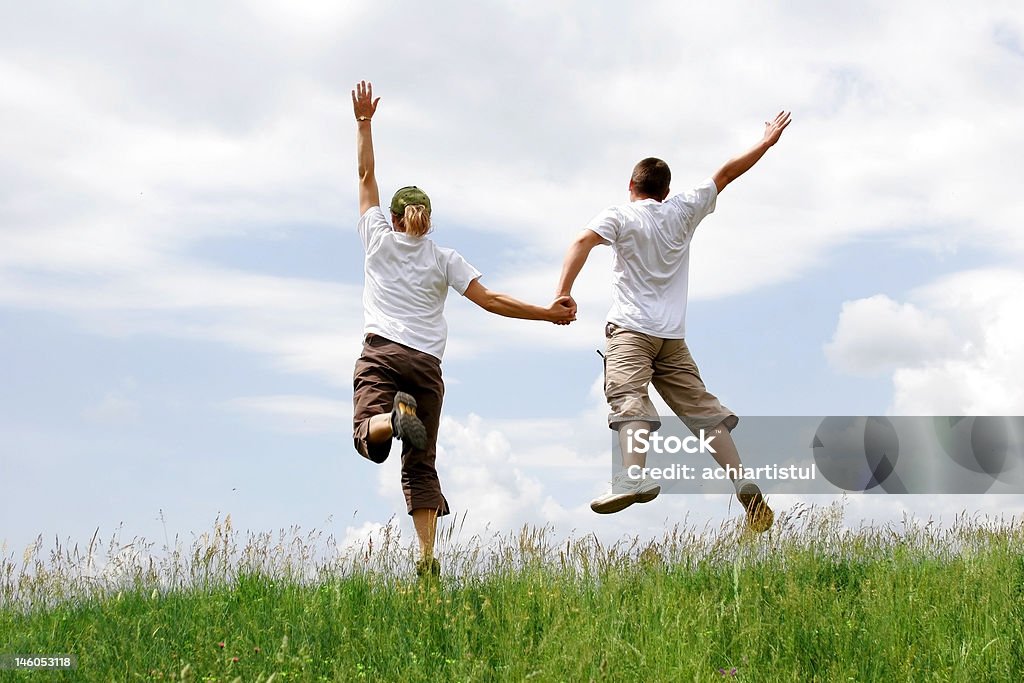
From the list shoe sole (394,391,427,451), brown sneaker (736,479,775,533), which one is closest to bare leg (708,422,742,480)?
brown sneaker (736,479,775,533)

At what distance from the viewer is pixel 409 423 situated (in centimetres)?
681

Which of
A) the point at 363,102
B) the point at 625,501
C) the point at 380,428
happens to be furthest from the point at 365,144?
the point at 625,501

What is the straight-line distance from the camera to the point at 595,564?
7.43 meters

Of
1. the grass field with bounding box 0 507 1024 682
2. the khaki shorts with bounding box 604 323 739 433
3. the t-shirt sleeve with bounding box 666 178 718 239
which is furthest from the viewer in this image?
the t-shirt sleeve with bounding box 666 178 718 239

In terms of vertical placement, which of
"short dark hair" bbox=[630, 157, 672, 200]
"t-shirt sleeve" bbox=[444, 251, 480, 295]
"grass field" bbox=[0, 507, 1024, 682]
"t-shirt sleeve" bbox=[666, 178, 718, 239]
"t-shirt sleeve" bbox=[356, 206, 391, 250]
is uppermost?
"short dark hair" bbox=[630, 157, 672, 200]

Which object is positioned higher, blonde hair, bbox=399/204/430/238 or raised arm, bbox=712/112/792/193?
raised arm, bbox=712/112/792/193

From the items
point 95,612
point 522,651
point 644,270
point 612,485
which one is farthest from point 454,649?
point 644,270

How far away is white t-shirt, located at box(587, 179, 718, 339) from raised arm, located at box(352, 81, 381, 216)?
5.44 ft

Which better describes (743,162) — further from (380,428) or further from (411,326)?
(380,428)

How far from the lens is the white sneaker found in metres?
7.69

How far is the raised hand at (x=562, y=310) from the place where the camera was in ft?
25.3

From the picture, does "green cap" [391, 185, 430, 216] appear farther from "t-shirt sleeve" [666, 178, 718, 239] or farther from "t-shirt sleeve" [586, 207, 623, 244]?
"t-shirt sleeve" [666, 178, 718, 239]

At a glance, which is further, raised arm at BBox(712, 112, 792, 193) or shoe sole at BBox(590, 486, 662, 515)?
raised arm at BBox(712, 112, 792, 193)

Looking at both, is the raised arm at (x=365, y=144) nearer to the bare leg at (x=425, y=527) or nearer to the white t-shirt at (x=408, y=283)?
the white t-shirt at (x=408, y=283)
